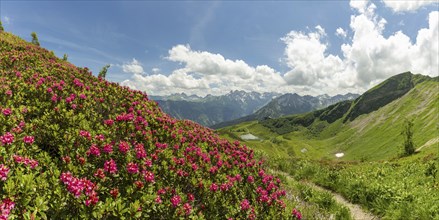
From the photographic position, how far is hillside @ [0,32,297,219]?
502 centimetres

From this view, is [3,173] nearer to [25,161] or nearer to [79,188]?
[25,161]

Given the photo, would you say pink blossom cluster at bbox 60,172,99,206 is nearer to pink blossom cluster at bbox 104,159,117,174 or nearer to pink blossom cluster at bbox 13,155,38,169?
pink blossom cluster at bbox 13,155,38,169

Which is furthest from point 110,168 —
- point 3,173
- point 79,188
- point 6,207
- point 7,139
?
point 6,207

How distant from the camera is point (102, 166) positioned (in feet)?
23.4

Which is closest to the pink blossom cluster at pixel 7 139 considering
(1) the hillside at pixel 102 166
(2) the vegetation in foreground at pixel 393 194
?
(1) the hillside at pixel 102 166

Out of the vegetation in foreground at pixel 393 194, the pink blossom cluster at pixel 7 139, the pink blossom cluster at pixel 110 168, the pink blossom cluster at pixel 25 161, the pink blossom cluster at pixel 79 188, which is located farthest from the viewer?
the vegetation in foreground at pixel 393 194

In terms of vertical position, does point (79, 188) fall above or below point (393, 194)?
above

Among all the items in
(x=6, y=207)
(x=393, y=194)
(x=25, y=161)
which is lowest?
(x=393, y=194)

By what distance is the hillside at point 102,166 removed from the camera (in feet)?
16.5

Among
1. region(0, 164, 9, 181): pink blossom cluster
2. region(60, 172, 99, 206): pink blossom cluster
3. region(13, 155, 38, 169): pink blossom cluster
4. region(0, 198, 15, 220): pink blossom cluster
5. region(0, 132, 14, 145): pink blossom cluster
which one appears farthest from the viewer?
region(0, 132, 14, 145): pink blossom cluster

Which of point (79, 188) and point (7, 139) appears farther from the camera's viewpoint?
point (7, 139)

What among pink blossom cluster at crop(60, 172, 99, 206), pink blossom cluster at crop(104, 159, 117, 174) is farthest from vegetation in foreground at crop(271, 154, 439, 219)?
pink blossom cluster at crop(60, 172, 99, 206)

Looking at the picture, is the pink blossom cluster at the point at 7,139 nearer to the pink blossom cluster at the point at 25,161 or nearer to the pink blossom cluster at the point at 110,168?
the pink blossom cluster at the point at 25,161

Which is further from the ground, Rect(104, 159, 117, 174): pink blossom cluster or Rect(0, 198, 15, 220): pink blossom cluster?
Rect(104, 159, 117, 174): pink blossom cluster
